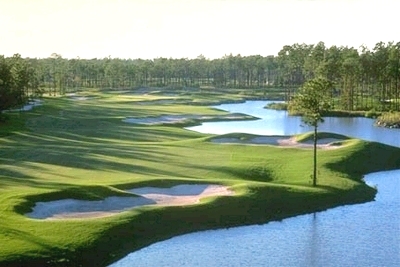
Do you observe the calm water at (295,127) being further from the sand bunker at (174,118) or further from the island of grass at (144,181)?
the island of grass at (144,181)

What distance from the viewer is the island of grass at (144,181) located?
3872 centimetres

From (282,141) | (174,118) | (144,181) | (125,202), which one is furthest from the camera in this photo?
(174,118)

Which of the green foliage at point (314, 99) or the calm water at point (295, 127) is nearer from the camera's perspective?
the green foliage at point (314, 99)

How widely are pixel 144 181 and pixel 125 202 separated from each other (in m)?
5.78

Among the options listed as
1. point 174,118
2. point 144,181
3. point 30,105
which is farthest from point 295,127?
point 144,181

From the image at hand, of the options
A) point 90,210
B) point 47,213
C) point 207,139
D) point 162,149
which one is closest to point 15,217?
point 47,213

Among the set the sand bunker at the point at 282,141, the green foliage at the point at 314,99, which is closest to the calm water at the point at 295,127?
the sand bunker at the point at 282,141

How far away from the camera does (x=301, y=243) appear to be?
136 feet

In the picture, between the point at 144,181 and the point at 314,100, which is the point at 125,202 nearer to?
the point at 144,181

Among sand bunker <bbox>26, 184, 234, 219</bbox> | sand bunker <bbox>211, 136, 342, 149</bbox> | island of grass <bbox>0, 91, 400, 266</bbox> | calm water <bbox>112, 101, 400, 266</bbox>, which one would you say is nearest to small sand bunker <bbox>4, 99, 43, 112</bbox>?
island of grass <bbox>0, 91, 400, 266</bbox>

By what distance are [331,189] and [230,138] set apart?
100 feet

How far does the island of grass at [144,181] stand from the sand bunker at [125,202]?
696 millimetres

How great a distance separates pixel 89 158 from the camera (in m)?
65.4

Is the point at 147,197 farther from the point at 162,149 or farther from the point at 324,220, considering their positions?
the point at 162,149
